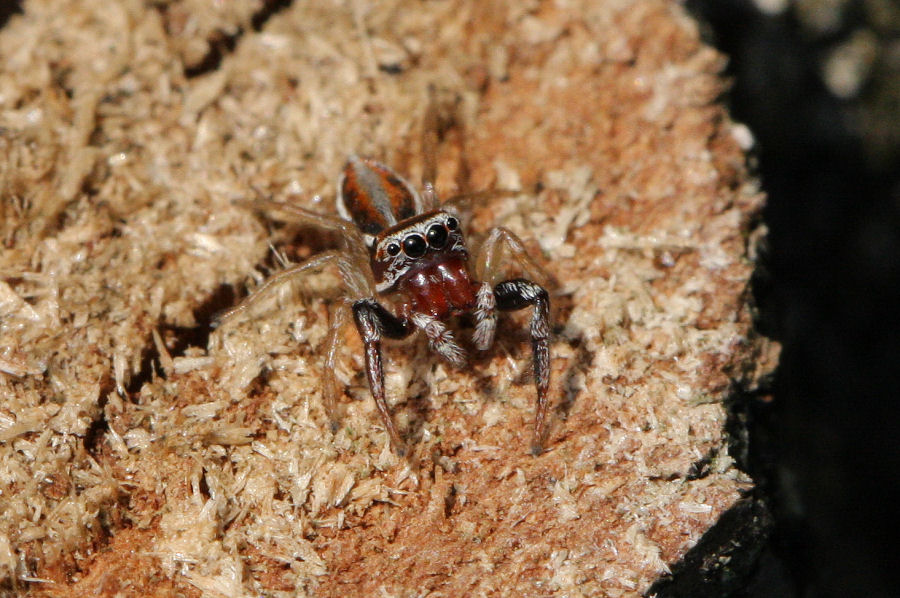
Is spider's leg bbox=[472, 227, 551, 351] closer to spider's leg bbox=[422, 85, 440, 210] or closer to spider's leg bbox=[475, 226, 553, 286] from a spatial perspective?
spider's leg bbox=[475, 226, 553, 286]

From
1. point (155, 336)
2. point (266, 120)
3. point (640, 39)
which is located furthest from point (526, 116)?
point (155, 336)

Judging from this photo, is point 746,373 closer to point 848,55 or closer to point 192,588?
point 192,588

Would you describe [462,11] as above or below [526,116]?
above

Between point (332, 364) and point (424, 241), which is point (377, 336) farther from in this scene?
point (424, 241)

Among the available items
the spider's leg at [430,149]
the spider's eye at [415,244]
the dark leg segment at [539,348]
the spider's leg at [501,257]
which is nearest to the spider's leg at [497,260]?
the spider's leg at [501,257]

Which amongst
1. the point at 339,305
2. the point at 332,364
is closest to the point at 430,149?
the point at 339,305
